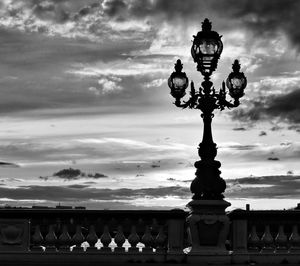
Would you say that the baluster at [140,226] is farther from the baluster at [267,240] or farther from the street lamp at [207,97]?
the baluster at [267,240]

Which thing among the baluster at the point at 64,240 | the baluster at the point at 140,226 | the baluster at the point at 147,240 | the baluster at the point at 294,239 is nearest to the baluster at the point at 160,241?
the baluster at the point at 147,240

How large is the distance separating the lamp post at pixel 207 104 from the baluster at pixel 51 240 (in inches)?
116

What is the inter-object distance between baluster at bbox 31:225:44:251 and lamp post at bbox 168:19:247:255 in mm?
3244

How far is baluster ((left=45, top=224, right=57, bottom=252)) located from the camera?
17469 millimetres

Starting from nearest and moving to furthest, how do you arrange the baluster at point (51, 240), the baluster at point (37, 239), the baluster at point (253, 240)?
the baluster at point (51, 240), the baluster at point (37, 239), the baluster at point (253, 240)

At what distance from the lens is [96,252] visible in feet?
57.5

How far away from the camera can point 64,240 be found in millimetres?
17516

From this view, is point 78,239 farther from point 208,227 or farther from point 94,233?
point 208,227

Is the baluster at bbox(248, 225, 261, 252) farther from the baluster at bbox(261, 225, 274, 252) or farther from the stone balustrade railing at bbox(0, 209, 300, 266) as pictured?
the baluster at bbox(261, 225, 274, 252)

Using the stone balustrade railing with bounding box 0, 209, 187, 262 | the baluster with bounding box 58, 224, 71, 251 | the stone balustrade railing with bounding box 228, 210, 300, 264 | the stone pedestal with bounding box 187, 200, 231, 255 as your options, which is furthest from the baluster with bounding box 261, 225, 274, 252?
the baluster with bounding box 58, 224, 71, 251

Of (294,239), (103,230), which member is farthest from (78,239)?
(294,239)

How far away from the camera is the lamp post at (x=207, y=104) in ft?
58.3

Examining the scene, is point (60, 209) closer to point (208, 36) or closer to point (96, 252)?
point (96, 252)

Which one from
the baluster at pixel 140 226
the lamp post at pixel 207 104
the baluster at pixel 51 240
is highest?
the lamp post at pixel 207 104
